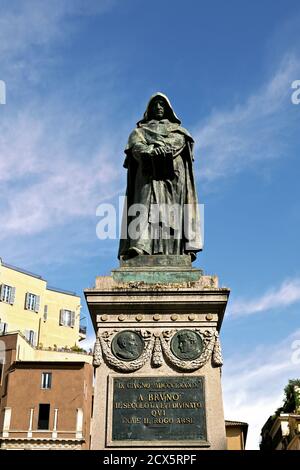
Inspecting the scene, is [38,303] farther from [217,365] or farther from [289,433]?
[217,365]

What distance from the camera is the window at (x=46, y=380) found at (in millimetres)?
50062

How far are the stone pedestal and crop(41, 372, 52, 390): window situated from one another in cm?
4142

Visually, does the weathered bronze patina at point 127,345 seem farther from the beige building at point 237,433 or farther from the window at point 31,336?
the window at point 31,336

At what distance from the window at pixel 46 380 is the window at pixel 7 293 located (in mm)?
14351

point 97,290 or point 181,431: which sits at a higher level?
point 97,290

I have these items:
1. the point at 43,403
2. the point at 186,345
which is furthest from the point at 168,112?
the point at 43,403

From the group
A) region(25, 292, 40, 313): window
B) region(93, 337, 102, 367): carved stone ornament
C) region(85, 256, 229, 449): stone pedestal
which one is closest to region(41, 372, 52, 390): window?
region(25, 292, 40, 313): window

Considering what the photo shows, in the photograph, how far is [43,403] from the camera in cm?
4925

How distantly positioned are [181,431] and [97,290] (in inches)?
110

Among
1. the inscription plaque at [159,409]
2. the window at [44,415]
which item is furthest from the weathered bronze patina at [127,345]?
the window at [44,415]
